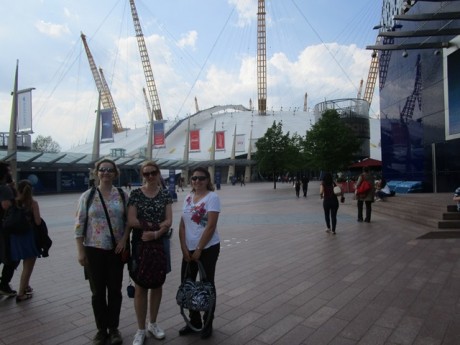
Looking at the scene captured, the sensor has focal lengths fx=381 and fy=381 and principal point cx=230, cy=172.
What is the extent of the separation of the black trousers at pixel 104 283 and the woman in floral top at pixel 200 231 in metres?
0.64

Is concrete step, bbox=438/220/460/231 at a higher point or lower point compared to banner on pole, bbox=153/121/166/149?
lower

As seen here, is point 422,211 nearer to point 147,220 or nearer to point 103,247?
point 147,220

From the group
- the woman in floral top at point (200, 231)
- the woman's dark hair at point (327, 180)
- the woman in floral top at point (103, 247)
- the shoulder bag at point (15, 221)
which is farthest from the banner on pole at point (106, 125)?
the woman in floral top at point (200, 231)

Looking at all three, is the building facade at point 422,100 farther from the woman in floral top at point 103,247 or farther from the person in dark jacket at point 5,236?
the person in dark jacket at point 5,236

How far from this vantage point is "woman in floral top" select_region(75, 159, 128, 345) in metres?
3.57

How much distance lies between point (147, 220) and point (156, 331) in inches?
44.6

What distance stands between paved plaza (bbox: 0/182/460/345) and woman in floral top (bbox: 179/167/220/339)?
212 millimetres

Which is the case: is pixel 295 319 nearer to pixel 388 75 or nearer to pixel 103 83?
pixel 388 75

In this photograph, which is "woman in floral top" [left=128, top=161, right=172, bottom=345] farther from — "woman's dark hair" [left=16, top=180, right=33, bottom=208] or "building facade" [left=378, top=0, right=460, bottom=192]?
"building facade" [left=378, top=0, right=460, bottom=192]

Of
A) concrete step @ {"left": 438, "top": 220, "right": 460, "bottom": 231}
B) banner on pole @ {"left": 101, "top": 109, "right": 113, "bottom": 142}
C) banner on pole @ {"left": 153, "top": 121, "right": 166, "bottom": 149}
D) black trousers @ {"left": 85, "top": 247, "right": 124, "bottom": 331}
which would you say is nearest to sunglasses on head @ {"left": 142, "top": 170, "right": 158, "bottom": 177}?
black trousers @ {"left": 85, "top": 247, "right": 124, "bottom": 331}

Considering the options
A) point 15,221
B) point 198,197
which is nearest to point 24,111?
point 15,221

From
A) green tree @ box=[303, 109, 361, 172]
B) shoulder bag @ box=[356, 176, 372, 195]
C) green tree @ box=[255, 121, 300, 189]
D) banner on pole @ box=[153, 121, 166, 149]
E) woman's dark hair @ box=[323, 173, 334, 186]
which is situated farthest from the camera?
banner on pole @ box=[153, 121, 166, 149]

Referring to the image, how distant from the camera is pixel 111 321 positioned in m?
3.68

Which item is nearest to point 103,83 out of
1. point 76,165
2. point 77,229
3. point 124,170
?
point 124,170
